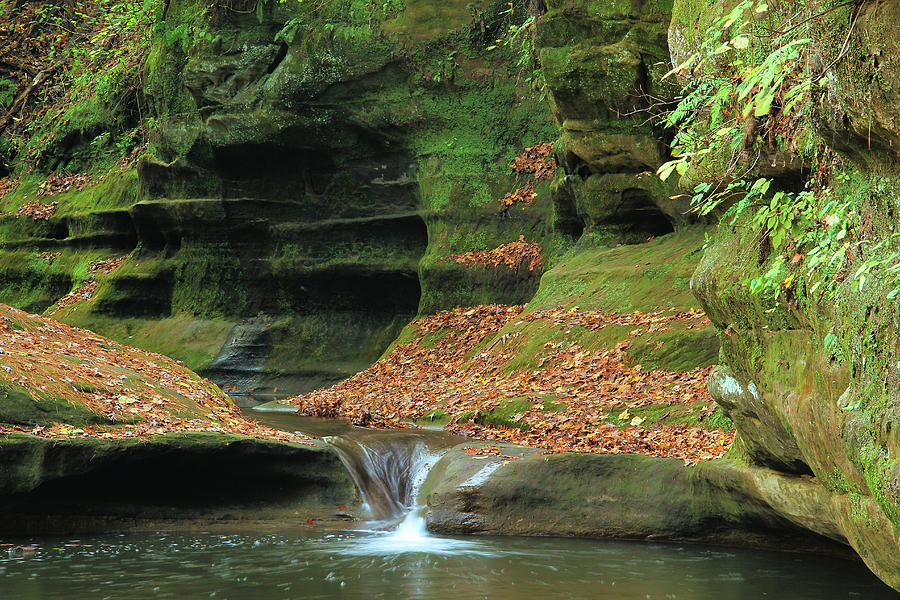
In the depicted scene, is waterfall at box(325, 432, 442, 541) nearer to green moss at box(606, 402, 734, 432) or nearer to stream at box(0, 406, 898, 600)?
stream at box(0, 406, 898, 600)

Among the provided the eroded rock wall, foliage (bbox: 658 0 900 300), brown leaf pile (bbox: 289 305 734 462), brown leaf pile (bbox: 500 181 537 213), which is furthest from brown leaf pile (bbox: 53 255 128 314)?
the eroded rock wall

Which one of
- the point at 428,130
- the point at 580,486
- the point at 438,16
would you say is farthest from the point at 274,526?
the point at 438,16

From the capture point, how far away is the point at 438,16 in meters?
17.4

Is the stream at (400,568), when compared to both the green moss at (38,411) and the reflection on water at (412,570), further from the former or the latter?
the green moss at (38,411)

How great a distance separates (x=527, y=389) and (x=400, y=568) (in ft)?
15.5

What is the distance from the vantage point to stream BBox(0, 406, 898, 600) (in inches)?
242

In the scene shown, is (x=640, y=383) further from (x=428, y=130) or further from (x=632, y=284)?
(x=428, y=130)

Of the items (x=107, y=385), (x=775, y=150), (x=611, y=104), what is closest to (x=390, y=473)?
(x=107, y=385)

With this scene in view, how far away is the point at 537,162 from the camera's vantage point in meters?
16.6

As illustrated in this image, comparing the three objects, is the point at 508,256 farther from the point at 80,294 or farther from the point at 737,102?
the point at 737,102

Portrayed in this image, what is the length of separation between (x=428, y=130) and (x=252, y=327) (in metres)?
5.79

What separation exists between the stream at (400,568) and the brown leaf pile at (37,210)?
15611mm

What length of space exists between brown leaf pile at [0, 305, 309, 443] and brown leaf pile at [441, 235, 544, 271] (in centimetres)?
595

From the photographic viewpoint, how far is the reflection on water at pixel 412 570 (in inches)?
241
